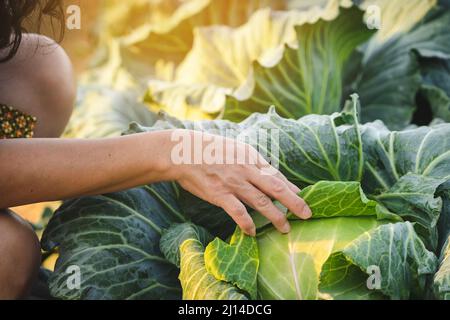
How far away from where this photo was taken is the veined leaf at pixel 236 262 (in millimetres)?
1433

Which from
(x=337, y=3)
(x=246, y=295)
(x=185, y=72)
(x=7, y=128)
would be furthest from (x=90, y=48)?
(x=246, y=295)

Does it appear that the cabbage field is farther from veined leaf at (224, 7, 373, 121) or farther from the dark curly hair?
the dark curly hair

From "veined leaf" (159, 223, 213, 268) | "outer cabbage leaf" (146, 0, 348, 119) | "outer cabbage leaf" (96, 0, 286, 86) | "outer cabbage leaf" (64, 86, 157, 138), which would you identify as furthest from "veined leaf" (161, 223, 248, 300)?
"outer cabbage leaf" (96, 0, 286, 86)

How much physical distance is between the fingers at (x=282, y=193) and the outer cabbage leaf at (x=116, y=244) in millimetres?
354

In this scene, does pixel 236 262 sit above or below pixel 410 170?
below

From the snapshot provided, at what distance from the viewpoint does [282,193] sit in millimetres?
1498

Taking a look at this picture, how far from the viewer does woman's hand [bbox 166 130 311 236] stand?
1.50 meters

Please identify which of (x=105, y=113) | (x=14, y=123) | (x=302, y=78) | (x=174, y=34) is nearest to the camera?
(x=14, y=123)

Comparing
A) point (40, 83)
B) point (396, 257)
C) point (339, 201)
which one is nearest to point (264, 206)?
point (339, 201)

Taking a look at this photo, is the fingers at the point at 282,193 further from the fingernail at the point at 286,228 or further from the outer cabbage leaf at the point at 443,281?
the outer cabbage leaf at the point at 443,281

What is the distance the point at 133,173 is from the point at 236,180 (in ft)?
0.84

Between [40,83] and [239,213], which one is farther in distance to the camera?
[40,83]

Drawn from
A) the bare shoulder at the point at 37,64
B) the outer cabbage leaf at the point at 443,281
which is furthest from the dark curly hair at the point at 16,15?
the outer cabbage leaf at the point at 443,281

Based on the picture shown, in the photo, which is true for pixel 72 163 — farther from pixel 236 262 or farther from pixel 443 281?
pixel 443 281
